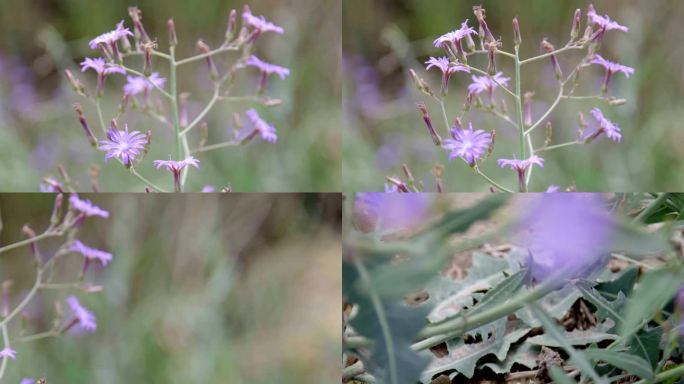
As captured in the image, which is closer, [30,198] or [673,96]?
[30,198]

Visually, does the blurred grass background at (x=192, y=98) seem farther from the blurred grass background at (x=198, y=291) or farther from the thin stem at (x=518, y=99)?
the thin stem at (x=518, y=99)

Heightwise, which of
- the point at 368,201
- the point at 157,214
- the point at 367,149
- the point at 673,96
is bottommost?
the point at 368,201

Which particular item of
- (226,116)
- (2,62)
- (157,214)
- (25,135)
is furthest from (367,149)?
(2,62)

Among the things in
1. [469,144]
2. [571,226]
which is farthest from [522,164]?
[571,226]

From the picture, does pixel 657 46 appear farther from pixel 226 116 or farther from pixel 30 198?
pixel 30 198

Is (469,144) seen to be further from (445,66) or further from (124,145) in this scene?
(124,145)

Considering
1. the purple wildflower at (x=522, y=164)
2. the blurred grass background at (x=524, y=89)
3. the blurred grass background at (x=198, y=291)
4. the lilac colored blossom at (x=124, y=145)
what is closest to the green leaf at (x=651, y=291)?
the purple wildflower at (x=522, y=164)

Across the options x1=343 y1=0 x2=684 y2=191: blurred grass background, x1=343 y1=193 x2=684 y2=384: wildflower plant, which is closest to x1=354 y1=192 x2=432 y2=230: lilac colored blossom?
x1=343 y1=193 x2=684 y2=384: wildflower plant

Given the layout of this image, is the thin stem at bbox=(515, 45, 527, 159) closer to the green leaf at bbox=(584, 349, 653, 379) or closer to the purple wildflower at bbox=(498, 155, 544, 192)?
the purple wildflower at bbox=(498, 155, 544, 192)

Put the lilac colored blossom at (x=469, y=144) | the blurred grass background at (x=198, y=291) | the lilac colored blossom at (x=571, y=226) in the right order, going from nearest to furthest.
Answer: the lilac colored blossom at (x=571, y=226) → the lilac colored blossom at (x=469, y=144) → the blurred grass background at (x=198, y=291)
